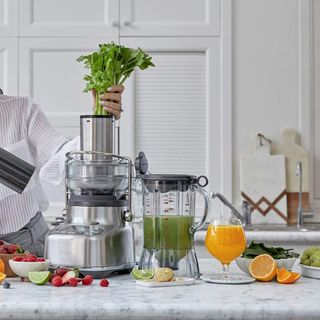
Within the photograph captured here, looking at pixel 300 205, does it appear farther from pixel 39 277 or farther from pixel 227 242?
pixel 39 277

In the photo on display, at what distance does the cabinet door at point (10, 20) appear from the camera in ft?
13.9

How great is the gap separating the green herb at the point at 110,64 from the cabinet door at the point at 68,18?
2.06 meters

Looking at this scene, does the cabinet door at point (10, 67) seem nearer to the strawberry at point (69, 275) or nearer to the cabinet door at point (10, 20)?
the cabinet door at point (10, 20)

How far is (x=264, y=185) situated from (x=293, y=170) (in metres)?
0.19

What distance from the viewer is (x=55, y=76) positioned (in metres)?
4.24

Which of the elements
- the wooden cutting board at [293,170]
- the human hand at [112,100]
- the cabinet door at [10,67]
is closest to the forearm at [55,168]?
the human hand at [112,100]

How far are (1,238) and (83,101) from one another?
1.73 metres

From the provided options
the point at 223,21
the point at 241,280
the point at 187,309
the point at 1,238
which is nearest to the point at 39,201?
the point at 1,238

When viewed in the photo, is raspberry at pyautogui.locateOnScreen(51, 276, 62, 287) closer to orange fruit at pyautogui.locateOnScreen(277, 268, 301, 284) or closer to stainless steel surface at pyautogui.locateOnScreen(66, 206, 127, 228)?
stainless steel surface at pyautogui.locateOnScreen(66, 206, 127, 228)

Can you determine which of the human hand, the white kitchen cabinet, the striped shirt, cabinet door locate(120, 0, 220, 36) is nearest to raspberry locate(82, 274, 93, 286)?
Result: the human hand

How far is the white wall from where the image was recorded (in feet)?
13.9

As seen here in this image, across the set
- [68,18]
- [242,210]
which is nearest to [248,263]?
[242,210]

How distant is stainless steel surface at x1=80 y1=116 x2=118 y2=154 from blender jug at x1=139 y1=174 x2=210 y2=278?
0.52 feet

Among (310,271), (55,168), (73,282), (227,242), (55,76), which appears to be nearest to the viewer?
(73,282)
